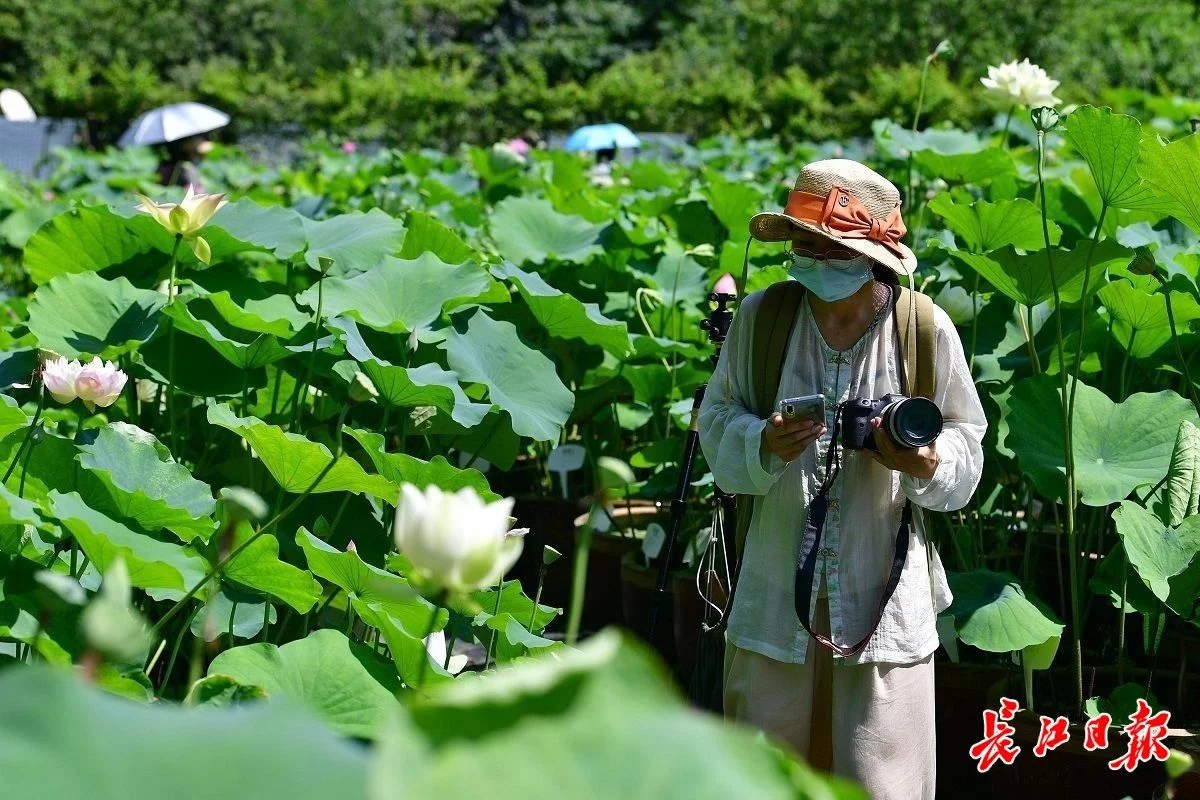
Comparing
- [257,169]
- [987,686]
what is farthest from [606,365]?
[257,169]

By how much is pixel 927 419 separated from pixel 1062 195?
1.63 metres

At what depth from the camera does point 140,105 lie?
14.1 metres

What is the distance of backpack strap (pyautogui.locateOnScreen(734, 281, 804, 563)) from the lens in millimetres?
1674

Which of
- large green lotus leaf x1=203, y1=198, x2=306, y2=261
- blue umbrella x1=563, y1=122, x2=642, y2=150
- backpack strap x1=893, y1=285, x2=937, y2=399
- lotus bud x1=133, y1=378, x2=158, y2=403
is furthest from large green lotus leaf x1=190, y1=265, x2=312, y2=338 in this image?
blue umbrella x1=563, y1=122, x2=642, y2=150

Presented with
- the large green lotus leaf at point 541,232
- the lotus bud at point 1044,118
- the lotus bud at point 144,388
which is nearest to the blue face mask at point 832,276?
the lotus bud at point 1044,118

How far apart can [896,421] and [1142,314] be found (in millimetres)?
882

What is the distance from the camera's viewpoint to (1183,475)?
75.9 inches

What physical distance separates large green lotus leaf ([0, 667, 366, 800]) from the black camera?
3.54 feet

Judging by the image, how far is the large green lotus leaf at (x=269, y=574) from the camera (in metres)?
1.41

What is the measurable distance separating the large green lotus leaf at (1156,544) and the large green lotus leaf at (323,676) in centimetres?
105

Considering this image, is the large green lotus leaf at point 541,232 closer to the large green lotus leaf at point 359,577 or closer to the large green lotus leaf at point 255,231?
the large green lotus leaf at point 255,231

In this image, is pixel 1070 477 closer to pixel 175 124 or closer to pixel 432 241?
pixel 432 241

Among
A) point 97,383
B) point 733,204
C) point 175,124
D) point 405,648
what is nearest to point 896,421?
point 405,648

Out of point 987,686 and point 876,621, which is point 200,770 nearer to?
point 876,621
